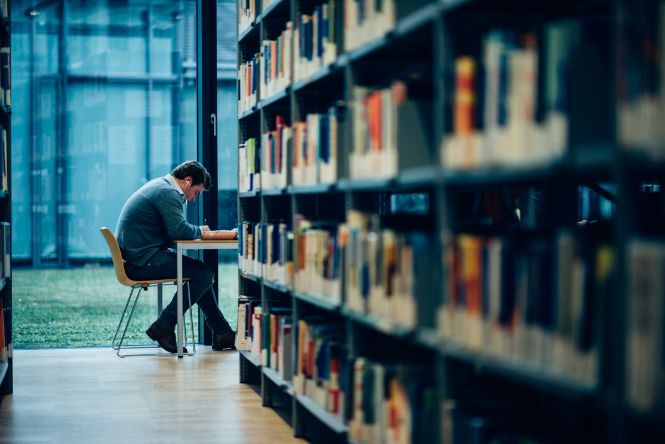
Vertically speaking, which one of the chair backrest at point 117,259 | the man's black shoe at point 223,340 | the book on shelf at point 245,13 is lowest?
the man's black shoe at point 223,340

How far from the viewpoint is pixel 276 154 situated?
4.75m

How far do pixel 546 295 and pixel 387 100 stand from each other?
3.49ft

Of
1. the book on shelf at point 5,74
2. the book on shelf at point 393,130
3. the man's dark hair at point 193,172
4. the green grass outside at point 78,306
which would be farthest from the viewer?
the green grass outside at point 78,306

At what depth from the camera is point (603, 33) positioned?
1969 mm

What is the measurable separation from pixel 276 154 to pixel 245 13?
127cm

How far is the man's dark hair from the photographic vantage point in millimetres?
6965

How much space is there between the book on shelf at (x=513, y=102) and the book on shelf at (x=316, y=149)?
1206 mm

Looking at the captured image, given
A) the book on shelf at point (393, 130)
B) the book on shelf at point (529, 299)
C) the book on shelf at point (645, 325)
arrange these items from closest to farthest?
1. the book on shelf at point (645, 325)
2. the book on shelf at point (529, 299)
3. the book on shelf at point (393, 130)

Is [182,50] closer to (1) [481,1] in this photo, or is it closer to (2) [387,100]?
(2) [387,100]

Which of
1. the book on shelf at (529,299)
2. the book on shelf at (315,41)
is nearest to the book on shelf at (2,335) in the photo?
the book on shelf at (315,41)

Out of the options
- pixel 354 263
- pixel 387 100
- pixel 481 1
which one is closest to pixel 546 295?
pixel 481 1

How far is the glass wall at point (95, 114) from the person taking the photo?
7.36 m

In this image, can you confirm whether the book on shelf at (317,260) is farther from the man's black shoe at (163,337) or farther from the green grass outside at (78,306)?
the green grass outside at (78,306)

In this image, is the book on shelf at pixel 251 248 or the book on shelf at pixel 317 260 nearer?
the book on shelf at pixel 317 260
